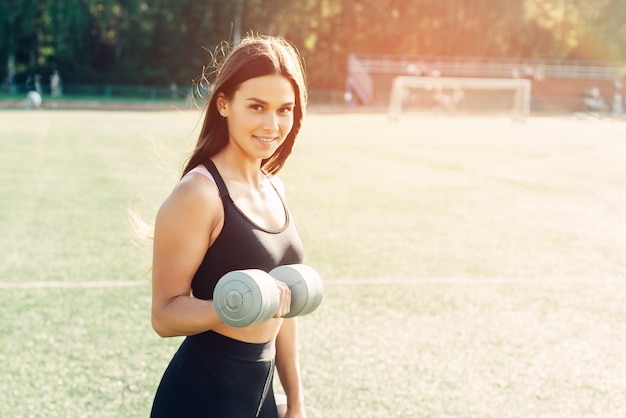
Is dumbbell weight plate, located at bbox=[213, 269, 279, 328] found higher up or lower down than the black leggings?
higher up

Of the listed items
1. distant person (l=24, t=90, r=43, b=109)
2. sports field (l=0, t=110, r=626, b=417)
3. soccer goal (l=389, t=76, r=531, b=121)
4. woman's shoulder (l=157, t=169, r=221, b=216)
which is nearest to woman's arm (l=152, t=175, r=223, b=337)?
woman's shoulder (l=157, t=169, r=221, b=216)

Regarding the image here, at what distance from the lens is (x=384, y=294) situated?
675 centimetres

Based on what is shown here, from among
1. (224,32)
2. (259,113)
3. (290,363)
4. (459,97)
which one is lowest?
(459,97)

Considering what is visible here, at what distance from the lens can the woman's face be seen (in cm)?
266

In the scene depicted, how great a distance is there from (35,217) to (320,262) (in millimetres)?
4451

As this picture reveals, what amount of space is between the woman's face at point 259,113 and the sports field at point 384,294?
0.42 meters

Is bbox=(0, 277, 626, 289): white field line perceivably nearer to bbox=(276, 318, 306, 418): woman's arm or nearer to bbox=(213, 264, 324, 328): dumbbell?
bbox=(276, 318, 306, 418): woman's arm

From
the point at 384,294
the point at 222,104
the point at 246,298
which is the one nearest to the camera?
the point at 246,298

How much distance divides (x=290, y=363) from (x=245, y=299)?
1.02 metres

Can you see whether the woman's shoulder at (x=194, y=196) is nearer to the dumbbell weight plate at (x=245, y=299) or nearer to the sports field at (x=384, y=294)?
the dumbbell weight plate at (x=245, y=299)

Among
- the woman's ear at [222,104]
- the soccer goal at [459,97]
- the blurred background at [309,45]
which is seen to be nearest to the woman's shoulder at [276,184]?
the woman's ear at [222,104]

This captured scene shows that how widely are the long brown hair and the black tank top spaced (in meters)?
0.12

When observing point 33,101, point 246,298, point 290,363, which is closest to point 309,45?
point 33,101

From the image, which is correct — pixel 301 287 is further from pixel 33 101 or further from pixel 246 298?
pixel 33 101
